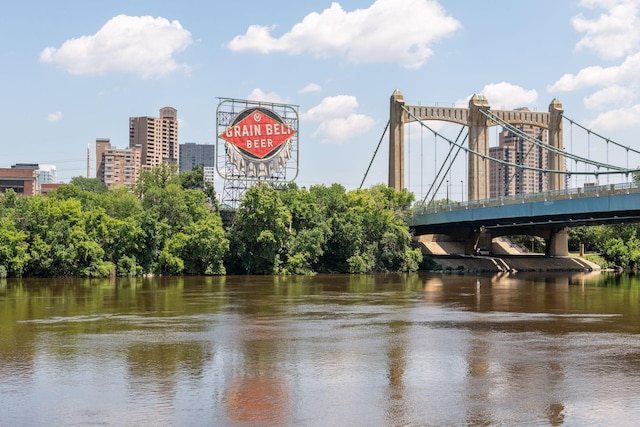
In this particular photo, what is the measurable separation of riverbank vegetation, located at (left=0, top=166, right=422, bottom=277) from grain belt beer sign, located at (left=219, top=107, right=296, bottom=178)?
3.92 metres

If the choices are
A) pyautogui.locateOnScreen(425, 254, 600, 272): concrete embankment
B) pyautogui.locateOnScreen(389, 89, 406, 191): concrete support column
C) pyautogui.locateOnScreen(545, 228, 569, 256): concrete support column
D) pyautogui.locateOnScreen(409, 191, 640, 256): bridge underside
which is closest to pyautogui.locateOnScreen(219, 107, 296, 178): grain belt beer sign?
pyautogui.locateOnScreen(389, 89, 406, 191): concrete support column

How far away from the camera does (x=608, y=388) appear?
810 inches

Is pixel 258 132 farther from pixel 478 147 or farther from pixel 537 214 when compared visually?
pixel 537 214

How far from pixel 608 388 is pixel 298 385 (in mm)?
8006

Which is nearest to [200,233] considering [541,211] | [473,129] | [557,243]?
[541,211]

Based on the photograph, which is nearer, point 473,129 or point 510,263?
point 510,263

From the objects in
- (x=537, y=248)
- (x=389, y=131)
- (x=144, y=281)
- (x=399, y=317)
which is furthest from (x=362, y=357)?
(x=537, y=248)

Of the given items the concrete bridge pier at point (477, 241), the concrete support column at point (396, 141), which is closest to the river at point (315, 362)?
the concrete bridge pier at point (477, 241)

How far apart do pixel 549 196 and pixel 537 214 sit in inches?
78.5

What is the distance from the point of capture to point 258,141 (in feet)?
301

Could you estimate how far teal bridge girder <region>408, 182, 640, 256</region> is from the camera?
63.6 m

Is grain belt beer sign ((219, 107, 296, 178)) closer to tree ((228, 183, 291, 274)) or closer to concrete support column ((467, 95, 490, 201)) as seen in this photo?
tree ((228, 183, 291, 274))

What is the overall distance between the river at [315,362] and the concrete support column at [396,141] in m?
51.4

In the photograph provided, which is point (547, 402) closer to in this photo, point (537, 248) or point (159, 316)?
point (159, 316)
